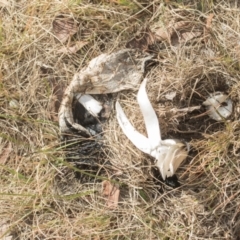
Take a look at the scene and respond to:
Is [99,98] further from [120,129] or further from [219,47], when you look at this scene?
[219,47]

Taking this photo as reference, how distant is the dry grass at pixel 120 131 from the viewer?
2.02 metres

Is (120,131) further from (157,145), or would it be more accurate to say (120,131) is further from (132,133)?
(157,145)

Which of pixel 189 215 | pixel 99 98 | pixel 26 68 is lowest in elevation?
pixel 189 215

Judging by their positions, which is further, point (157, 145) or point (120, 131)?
point (120, 131)

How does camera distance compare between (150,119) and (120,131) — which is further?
(120,131)

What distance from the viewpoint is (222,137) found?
6.60ft

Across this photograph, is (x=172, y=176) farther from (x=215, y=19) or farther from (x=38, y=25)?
(x=38, y=25)

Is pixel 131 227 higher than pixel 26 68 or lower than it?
lower

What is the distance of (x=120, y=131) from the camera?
2094 mm

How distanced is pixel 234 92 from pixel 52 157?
2.37 feet

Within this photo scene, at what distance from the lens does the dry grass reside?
2.02 metres

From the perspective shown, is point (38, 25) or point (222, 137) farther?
point (38, 25)

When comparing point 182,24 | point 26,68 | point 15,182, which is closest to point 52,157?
point 15,182

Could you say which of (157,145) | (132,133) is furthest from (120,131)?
(157,145)
